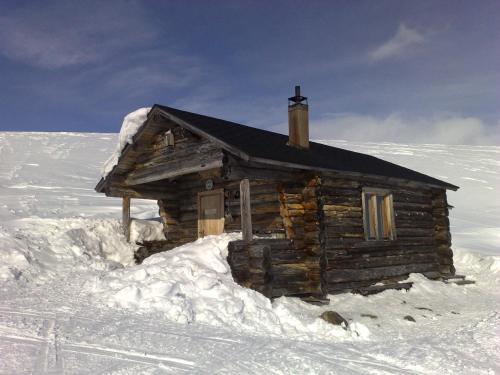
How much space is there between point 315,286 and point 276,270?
1194 millimetres

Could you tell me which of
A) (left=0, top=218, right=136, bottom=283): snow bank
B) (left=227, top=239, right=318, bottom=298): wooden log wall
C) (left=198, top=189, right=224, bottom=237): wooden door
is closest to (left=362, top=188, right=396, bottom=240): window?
(left=227, top=239, right=318, bottom=298): wooden log wall

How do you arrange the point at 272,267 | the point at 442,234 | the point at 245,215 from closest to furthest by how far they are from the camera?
the point at 245,215
the point at 272,267
the point at 442,234

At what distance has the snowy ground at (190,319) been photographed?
5.51 meters

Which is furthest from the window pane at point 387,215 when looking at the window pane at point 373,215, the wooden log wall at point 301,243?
the wooden log wall at point 301,243

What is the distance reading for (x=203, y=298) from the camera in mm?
8547

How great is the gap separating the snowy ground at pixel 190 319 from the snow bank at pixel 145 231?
1.62 ft

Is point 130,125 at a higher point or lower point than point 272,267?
higher

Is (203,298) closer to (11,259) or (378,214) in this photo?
(11,259)

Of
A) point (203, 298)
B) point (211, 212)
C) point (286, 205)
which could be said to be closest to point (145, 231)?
point (211, 212)

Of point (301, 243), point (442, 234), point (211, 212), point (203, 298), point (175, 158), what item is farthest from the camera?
point (442, 234)

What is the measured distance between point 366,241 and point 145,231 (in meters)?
7.08

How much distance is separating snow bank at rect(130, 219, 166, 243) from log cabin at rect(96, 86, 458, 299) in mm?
299

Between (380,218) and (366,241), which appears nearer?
(366,241)

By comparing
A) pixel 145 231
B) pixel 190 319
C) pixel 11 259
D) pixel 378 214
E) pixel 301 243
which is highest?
pixel 378 214
